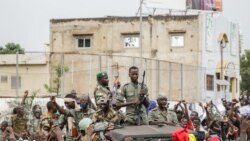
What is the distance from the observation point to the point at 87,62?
37.7 m

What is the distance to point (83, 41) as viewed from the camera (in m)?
51.1

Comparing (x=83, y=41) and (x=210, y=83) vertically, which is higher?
(x=83, y=41)

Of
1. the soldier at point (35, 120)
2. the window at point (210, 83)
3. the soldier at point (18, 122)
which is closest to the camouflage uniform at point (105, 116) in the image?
the soldier at point (18, 122)

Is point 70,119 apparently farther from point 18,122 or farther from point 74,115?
point 18,122

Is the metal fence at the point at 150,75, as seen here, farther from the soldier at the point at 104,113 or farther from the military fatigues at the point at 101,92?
the soldier at the point at 104,113

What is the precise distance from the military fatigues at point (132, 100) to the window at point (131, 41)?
37413mm

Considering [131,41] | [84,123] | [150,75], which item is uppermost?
[131,41]

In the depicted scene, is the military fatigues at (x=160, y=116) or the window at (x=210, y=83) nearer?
the military fatigues at (x=160, y=116)

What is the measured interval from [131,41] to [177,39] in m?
2.78

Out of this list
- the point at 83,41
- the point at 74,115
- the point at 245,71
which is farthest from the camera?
the point at 245,71

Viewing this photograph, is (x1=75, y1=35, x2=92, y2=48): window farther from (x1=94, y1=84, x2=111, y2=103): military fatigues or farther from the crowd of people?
(x1=94, y1=84, x2=111, y2=103): military fatigues

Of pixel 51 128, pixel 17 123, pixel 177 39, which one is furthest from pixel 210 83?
pixel 51 128

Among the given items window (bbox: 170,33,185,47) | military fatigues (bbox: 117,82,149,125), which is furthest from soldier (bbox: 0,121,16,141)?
window (bbox: 170,33,185,47)

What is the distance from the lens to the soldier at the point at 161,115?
42.3 feet
